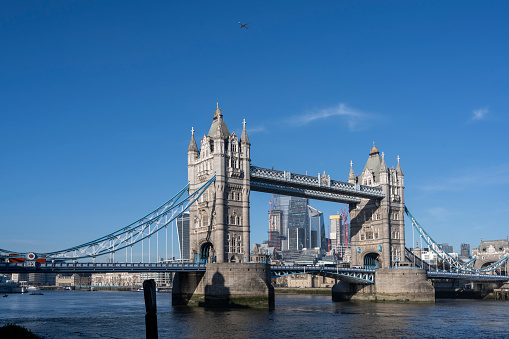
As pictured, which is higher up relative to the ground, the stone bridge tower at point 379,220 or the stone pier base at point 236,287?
the stone bridge tower at point 379,220

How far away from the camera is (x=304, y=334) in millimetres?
52562

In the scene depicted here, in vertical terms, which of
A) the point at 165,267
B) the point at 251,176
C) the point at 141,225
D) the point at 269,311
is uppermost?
the point at 251,176

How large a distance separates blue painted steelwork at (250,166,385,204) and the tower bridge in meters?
0.16

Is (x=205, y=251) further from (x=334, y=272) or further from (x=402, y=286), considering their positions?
(x=402, y=286)

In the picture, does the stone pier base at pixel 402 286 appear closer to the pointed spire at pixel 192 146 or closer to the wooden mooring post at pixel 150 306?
the pointed spire at pixel 192 146

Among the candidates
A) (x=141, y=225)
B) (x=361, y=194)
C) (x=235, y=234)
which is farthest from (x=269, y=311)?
(x=361, y=194)

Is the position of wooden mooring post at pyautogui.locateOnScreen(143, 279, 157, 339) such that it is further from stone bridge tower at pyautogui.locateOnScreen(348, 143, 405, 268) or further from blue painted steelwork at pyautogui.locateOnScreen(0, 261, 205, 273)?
stone bridge tower at pyautogui.locateOnScreen(348, 143, 405, 268)

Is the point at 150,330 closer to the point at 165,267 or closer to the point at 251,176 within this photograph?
the point at 165,267

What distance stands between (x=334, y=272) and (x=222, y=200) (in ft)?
79.9

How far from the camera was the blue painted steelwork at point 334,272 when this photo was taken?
85.2 m

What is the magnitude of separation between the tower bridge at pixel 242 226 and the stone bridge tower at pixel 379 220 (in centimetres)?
18

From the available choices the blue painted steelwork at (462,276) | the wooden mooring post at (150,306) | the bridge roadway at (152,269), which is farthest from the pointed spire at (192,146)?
the wooden mooring post at (150,306)

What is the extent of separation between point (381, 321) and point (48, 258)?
3784 centimetres

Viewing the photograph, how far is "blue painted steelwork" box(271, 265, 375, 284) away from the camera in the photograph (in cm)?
8525
